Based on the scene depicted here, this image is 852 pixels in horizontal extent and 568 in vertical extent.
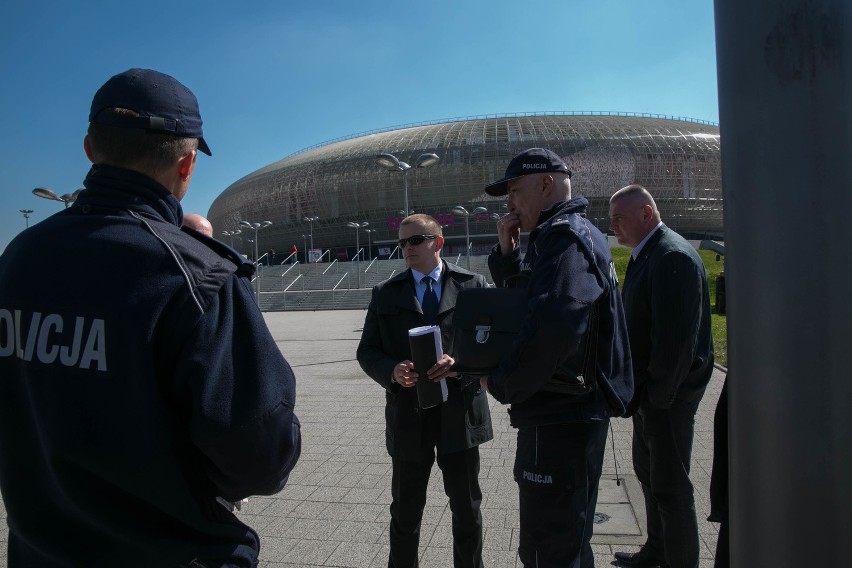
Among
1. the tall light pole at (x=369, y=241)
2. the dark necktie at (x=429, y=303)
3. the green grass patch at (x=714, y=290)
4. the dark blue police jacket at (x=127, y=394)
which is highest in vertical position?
the dark blue police jacket at (x=127, y=394)

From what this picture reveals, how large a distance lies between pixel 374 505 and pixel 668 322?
7.75 feet

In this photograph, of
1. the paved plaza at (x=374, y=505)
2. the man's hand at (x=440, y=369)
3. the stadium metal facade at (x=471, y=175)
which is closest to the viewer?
Result: the man's hand at (x=440, y=369)

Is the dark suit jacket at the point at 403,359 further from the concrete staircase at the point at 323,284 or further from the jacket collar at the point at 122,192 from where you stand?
the concrete staircase at the point at 323,284

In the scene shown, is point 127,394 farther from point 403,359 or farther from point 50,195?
point 50,195

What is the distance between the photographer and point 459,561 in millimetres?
3227

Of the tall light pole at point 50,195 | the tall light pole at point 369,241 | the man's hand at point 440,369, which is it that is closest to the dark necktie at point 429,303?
the man's hand at point 440,369

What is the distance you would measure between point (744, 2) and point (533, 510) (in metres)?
1.83

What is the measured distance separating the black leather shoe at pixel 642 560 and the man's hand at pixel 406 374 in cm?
157

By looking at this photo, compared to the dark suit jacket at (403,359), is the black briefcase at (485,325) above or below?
above

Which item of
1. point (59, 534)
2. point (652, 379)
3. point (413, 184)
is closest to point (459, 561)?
point (652, 379)

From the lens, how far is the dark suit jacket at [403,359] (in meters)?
3.25

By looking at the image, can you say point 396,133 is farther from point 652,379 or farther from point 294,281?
point 652,379

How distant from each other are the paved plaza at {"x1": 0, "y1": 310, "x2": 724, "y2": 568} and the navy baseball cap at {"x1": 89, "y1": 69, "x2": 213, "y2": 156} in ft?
8.84

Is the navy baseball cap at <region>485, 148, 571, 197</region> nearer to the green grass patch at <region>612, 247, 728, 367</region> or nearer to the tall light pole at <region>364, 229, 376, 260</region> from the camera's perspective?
the green grass patch at <region>612, 247, 728, 367</region>
